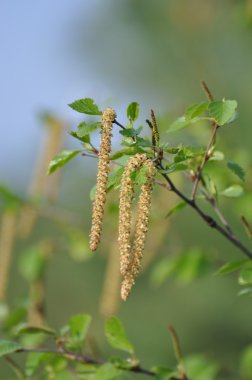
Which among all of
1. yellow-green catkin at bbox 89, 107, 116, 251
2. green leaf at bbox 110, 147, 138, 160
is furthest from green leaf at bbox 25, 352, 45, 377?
yellow-green catkin at bbox 89, 107, 116, 251

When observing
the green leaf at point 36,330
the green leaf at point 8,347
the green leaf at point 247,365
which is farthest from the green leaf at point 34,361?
the green leaf at point 247,365

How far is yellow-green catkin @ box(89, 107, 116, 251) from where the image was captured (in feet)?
6.65

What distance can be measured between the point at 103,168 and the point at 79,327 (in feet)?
3.59

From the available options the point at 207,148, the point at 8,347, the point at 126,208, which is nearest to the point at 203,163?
the point at 207,148

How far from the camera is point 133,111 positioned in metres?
2.28

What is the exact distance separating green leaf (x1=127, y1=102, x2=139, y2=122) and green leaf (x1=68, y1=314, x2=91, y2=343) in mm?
1041

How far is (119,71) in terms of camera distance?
16.0 metres

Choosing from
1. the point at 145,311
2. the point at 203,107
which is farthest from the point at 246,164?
the point at 145,311

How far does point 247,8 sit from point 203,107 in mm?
2630

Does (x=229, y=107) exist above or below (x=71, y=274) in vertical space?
below

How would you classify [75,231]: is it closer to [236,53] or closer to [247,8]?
[247,8]

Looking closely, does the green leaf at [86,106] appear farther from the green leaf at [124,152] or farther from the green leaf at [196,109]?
the green leaf at [196,109]

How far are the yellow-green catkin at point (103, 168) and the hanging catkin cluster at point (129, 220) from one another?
2.1 inches

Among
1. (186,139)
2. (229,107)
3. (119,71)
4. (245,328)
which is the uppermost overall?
(119,71)
